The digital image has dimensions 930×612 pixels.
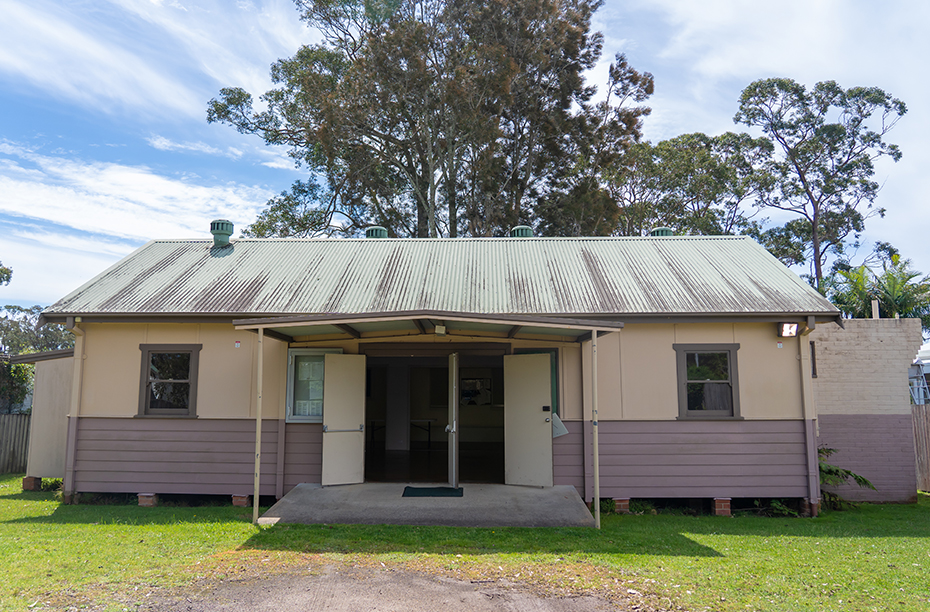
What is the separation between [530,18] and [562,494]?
17.3m

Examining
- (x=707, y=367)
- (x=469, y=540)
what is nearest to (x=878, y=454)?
(x=707, y=367)

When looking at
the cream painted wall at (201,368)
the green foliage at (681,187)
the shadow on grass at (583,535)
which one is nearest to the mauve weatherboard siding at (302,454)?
the cream painted wall at (201,368)

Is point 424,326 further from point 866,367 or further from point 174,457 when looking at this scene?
point 866,367

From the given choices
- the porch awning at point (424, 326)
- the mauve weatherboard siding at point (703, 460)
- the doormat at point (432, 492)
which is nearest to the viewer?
the porch awning at point (424, 326)

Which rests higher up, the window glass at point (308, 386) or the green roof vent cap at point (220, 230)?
the green roof vent cap at point (220, 230)

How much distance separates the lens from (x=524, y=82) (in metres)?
20.5

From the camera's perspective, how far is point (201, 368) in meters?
9.18

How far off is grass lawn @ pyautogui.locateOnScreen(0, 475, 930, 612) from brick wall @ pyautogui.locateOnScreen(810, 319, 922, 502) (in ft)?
7.72

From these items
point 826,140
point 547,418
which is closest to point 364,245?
point 547,418

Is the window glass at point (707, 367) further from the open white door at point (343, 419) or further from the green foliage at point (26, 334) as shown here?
the green foliage at point (26, 334)

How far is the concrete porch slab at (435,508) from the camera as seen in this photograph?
756 cm

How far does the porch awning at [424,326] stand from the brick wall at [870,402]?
5.17m

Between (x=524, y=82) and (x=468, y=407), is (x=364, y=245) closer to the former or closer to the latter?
(x=468, y=407)

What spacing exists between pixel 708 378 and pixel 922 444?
6135 mm
